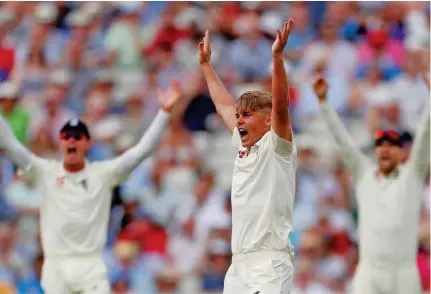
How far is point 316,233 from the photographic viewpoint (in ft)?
44.2

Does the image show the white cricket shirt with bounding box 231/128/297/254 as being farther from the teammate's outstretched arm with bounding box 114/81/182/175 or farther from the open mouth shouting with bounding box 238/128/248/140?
the teammate's outstretched arm with bounding box 114/81/182/175

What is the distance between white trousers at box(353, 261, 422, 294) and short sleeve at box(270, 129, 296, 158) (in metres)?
3.04

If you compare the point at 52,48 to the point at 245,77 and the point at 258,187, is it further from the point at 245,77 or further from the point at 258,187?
the point at 258,187

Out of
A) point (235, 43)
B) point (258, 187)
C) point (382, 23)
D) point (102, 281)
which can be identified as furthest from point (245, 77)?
point (258, 187)

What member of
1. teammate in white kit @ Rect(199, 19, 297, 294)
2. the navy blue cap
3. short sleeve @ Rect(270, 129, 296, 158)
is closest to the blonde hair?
teammate in white kit @ Rect(199, 19, 297, 294)

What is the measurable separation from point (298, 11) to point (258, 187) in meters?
8.95

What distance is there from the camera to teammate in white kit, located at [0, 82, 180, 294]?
1008cm

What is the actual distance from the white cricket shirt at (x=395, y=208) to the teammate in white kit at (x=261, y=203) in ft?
9.11

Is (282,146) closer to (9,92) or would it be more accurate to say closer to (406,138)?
(406,138)

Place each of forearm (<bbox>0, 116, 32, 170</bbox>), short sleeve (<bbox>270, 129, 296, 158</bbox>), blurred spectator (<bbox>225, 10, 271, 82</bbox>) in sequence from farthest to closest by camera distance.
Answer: blurred spectator (<bbox>225, 10, 271, 82</bbox>), forearm (<bbox>0, 116, 32, 170</bbox>), short sleeve (<bbox>270, 129, 296, 158</bbox>)

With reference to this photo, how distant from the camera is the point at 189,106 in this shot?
15562mm

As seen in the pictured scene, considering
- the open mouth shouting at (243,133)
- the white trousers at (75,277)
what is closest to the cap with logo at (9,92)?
the white trousers at (75,277)

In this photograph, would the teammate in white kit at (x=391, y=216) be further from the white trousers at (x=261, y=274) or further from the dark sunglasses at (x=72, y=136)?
the white trousers at (x=261, y=274)

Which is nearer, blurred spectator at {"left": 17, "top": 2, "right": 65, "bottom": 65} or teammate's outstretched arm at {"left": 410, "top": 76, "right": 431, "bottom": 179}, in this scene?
teammate's outstretched arm at {"left": 410, "top": 76, "right": 431, "bottom": 179}
